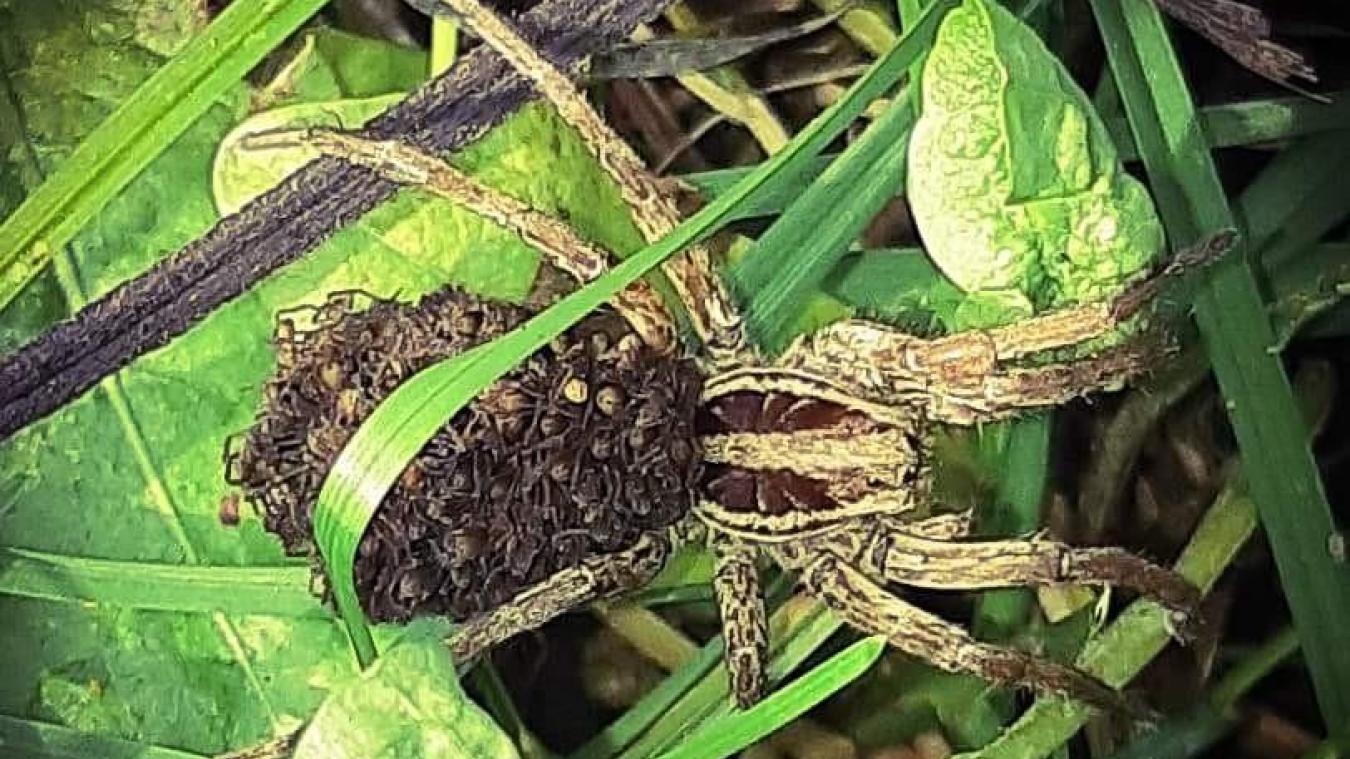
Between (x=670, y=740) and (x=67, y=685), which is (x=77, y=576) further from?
(x=670, y=740)

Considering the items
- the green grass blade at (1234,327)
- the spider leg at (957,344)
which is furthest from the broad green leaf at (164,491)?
the green grass blade at (1234,327)

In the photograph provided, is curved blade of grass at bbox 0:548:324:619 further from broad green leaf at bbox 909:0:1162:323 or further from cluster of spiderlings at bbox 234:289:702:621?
broad green leaf at bbox 909:0:1162:323

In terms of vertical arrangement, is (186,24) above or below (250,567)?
above

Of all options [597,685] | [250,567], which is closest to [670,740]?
[597,685]

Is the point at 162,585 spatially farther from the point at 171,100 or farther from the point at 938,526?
the point at 938,526

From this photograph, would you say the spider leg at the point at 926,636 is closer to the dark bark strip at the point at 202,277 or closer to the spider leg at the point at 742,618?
the spider leg at the point at 742,618

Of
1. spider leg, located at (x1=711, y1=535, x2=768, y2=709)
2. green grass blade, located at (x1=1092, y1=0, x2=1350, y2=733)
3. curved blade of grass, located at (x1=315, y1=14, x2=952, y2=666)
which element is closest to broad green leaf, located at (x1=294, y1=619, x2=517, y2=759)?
curved blade of grass, located at (x1=315, y1=14, x2=952, y2=666)
